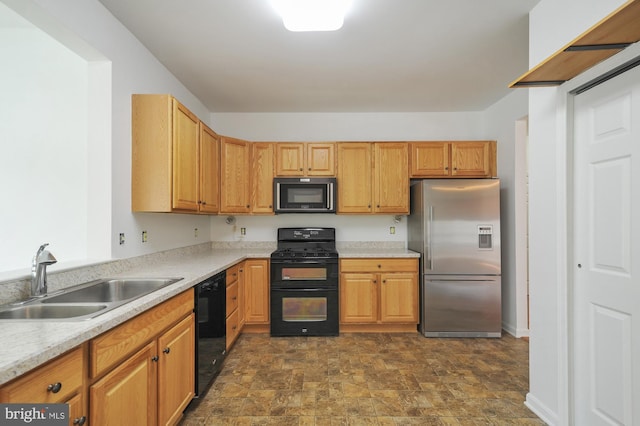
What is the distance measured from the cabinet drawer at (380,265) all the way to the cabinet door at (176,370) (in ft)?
6.15

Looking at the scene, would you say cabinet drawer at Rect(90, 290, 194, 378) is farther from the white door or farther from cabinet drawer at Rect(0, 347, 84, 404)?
the white door

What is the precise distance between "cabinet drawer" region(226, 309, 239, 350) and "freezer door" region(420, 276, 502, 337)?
2.05 m

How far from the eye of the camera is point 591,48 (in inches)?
55.7

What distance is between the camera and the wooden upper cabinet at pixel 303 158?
12.4 feet

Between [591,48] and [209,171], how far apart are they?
3.00 m

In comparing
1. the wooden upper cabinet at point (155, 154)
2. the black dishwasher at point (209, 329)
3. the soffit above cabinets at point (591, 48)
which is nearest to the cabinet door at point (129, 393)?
the black dishwasher at point (209, 329)

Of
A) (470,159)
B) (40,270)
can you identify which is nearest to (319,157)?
(470,159)

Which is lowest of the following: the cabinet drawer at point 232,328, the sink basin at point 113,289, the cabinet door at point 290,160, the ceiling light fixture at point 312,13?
the cabinet drawer at point 232,328

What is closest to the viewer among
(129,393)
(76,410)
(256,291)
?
(76,410)

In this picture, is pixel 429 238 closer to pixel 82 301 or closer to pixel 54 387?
pixel 82 301

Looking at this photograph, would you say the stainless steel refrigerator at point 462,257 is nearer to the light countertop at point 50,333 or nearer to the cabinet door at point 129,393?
the light countertop at point 50,333

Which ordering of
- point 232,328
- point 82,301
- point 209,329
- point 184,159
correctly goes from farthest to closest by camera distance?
point 232,328
point 184,159
point 209,329
point 82,301

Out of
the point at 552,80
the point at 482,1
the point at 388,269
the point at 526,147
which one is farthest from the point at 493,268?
the point at 482,1

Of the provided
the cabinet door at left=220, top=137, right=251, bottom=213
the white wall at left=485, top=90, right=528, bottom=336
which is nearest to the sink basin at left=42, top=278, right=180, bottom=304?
the cabinet door at left=220, top=137, right=251, bottom=213
